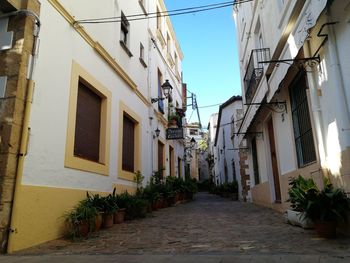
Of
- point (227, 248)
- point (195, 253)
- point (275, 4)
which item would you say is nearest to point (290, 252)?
point (227, 248)

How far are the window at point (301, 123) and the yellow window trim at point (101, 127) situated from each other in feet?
15.0

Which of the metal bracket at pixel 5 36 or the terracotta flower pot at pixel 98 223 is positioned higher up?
the metal bracket at pixel 5 36

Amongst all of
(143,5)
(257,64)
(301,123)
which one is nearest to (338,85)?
(301,123)

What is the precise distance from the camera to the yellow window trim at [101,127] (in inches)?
251

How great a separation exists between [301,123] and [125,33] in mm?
6506

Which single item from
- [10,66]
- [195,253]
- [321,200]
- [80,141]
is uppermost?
[10,66]

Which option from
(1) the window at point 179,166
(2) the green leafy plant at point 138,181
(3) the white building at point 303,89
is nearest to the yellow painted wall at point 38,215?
(2) the green leafy plant at point 138,181

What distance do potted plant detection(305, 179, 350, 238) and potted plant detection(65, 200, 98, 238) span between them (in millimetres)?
3698

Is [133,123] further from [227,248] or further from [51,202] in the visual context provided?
[227,248]

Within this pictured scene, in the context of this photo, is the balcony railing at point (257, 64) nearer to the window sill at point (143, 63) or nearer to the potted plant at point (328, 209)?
the window sill at point (143, 63)

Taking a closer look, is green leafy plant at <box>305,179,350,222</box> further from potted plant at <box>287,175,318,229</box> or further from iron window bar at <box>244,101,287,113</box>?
iron window bar at <box>244,101,287,113</box>

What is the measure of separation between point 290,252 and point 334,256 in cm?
50

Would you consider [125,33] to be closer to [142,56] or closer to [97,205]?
[142,56]

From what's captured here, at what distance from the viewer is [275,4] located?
790 centimetres
